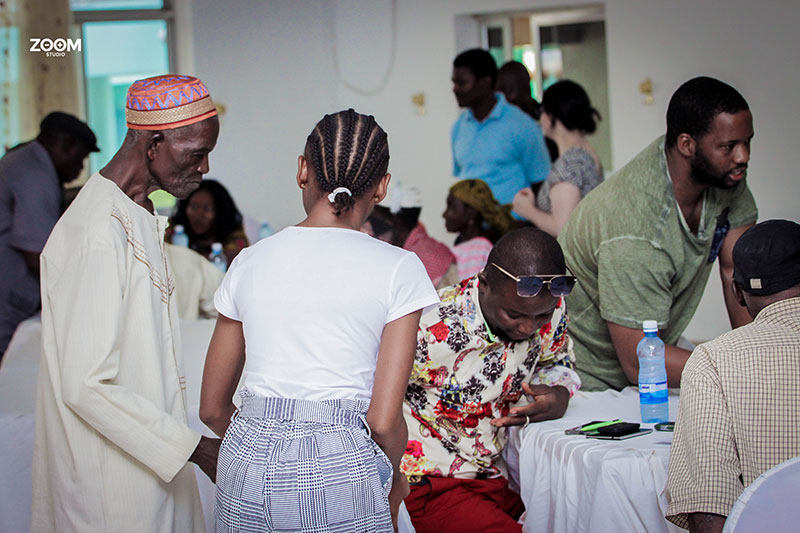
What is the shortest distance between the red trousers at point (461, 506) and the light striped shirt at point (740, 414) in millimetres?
739

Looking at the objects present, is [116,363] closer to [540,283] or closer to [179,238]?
[540,283]

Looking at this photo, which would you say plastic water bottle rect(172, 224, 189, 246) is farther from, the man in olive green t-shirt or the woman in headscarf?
the man in olive green t-shirt

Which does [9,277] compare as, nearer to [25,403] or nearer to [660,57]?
[25,403]

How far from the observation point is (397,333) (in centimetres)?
177

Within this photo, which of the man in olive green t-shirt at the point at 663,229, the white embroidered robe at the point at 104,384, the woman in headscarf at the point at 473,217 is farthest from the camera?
the woman in headscarf at the point at 473,217

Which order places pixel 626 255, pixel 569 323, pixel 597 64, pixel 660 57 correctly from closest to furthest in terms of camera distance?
1. pixel 626 255
2. pixel 569 323
3. pixel 660 57
4. pixel 597 64

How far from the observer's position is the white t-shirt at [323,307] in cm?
173

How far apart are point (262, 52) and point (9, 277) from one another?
3674 millimetres

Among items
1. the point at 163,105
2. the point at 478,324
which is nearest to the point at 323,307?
the point at 163,105

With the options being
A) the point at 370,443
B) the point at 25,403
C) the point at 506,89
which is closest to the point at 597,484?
the point at 370,443

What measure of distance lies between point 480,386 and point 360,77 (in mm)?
5306

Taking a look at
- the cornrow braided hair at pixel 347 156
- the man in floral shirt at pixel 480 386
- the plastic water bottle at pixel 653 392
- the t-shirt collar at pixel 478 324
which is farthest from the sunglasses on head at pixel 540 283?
the cornrow braided hair at pixel 347 156

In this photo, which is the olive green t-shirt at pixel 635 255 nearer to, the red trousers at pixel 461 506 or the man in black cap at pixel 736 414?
the red trousers at pixel 461 506

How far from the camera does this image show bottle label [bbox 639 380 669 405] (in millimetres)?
2688
